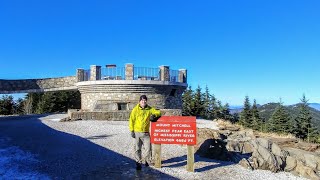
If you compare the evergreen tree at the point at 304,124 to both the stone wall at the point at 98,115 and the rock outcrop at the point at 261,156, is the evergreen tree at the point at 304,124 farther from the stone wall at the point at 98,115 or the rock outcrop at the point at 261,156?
the rock outcrop at the point at 261,156

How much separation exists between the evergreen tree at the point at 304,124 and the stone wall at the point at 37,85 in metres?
31.3

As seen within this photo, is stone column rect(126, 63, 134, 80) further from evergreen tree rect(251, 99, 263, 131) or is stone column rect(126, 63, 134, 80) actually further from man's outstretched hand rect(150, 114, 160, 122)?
evergreen tree rect(251, 99, 263, 131)

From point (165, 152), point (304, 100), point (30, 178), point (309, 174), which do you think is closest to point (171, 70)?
point (165, 152)

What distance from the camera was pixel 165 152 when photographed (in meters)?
11.0

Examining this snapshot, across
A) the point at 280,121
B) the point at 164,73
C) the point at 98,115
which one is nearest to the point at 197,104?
the point at 280,121

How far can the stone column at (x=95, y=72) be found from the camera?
2547cm

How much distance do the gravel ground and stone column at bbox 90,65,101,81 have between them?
11.6m

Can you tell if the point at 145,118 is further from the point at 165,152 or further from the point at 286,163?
the point at 286,163

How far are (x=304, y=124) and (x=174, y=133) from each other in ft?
144

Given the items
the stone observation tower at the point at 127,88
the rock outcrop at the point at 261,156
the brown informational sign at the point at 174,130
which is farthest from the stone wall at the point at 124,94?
the brown informational sign at the point at 174,130

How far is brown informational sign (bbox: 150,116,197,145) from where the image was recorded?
8914 mm

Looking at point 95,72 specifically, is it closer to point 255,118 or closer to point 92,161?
point 92,161

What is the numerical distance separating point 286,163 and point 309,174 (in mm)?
706

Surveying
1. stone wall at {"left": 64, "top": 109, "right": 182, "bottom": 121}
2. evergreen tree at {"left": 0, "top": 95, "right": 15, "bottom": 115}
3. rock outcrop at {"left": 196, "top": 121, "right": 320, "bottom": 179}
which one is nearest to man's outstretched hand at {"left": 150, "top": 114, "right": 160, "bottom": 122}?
rock outcrop at {"left": 196, "top": 121, "right": 320, "bottom": 179}
